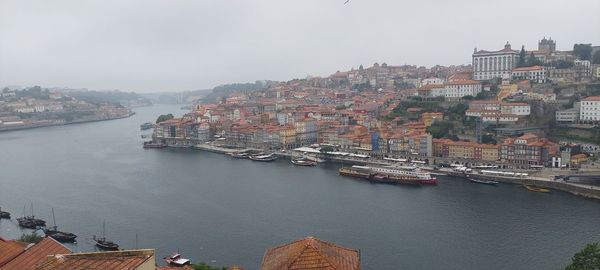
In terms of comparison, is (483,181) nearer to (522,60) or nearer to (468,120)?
(468,120)

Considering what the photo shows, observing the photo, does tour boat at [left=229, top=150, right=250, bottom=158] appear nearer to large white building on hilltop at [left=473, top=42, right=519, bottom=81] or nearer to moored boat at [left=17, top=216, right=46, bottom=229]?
moored boat at [left=17, top=216, right=46, bottom=229]

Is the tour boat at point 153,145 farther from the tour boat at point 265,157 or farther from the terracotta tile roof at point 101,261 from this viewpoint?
the terracotta tile roof at point 101,261

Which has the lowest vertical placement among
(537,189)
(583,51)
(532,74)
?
(537,189)

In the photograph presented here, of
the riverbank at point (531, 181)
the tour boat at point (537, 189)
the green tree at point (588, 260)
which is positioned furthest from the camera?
the tour boat at point (537, 189)

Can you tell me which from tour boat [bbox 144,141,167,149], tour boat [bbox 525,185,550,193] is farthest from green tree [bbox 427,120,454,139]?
tour boat [bbox 144,141,167,149]

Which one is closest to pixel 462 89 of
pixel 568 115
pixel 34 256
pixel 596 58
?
pixel 568 115

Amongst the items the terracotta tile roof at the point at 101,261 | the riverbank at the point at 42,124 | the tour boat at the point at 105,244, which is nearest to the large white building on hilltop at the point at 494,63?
the tour boat at the point at 105,244
